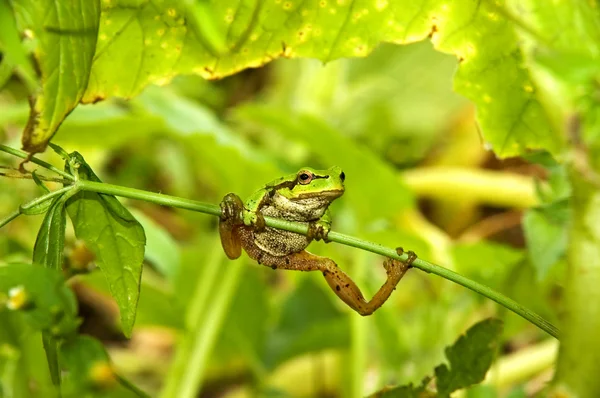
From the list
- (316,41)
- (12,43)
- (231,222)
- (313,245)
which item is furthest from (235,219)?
(313,245)

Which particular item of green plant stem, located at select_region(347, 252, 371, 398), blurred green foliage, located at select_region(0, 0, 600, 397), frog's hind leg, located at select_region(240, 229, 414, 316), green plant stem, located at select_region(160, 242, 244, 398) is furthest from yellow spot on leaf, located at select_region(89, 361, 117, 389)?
green plant stem, located at select_region(347, 252, 371, 398)

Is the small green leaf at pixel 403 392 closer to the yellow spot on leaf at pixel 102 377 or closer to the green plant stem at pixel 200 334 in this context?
the yellow spot on leaf at pixel 102 377

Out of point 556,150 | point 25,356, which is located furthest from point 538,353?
point 25,356

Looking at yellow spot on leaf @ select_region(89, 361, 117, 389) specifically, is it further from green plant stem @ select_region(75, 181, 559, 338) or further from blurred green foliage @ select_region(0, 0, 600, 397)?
green plant stem @ select_region(75, 181, 559, 338)

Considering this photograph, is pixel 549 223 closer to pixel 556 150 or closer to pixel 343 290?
pixel 556 150

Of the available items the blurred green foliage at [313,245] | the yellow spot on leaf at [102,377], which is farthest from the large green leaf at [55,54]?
the blurred green foliage at [313,245]

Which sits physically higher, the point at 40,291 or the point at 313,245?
the point at 313,245

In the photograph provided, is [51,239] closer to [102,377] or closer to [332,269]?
[102,377]
